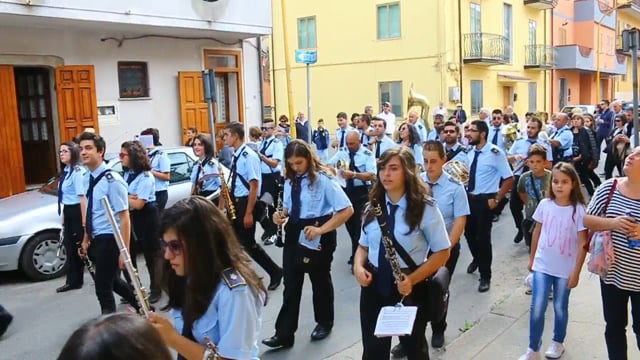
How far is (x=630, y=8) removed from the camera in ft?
Answer: 156

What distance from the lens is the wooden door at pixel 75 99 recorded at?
41.8 ft

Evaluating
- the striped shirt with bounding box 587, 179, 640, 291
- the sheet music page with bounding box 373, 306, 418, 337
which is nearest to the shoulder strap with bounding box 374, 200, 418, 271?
the sheet music page with bounding box 373, 306, 418, 337

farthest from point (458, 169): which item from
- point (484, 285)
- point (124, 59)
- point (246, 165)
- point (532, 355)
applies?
point (124, 59)

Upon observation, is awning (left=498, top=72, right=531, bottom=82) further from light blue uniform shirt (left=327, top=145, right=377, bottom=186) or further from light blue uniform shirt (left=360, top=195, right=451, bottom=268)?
light blue uniform shirt (left=360, top=195, right=451, bottom=268)

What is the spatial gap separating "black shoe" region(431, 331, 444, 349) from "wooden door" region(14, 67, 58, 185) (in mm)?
10457

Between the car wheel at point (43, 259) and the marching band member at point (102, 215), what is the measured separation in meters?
2.51

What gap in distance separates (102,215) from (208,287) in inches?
139

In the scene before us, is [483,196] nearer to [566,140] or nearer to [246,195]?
[246,195]

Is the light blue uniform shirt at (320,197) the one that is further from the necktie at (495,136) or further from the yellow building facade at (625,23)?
the yellow building facade at (625,23)

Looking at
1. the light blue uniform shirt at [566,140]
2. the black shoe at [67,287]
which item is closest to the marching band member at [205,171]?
the black shoe at [67,287]

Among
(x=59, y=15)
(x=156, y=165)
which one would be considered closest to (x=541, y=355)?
(x=156, y=165)

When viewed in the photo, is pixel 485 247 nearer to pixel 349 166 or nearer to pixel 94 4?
pixel 349 166

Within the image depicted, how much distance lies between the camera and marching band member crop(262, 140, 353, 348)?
17.9 ft

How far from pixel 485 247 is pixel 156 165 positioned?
14.2 feet
